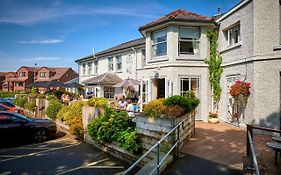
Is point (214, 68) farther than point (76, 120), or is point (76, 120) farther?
point (214, 68)

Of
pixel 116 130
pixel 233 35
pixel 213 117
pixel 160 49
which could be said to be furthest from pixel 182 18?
pixel 116 130

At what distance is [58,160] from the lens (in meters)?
9.45

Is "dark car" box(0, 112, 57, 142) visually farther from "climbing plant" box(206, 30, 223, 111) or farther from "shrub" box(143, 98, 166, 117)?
"climbing plant" box(206, 30, 223, 111)

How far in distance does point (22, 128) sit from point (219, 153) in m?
10.8

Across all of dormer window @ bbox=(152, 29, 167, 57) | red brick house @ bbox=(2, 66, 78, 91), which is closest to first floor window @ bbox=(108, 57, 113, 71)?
dormer window @ bbox=(152, 29, 167, 57)

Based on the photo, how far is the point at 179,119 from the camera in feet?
24.6

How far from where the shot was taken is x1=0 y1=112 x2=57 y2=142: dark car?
39.1 feet

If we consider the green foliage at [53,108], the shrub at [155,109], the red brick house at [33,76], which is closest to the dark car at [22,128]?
the green foliage at [53,108]

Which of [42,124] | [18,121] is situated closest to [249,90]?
[42,124]

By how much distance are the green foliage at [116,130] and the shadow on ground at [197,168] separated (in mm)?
2082

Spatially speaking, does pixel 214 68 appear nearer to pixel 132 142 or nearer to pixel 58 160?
pixel 132 142

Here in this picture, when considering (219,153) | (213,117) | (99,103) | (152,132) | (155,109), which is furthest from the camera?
(213,117)

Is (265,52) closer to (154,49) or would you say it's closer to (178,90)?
(178,90)

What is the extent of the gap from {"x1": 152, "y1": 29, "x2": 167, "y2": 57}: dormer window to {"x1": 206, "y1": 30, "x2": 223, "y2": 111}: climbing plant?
296cm
